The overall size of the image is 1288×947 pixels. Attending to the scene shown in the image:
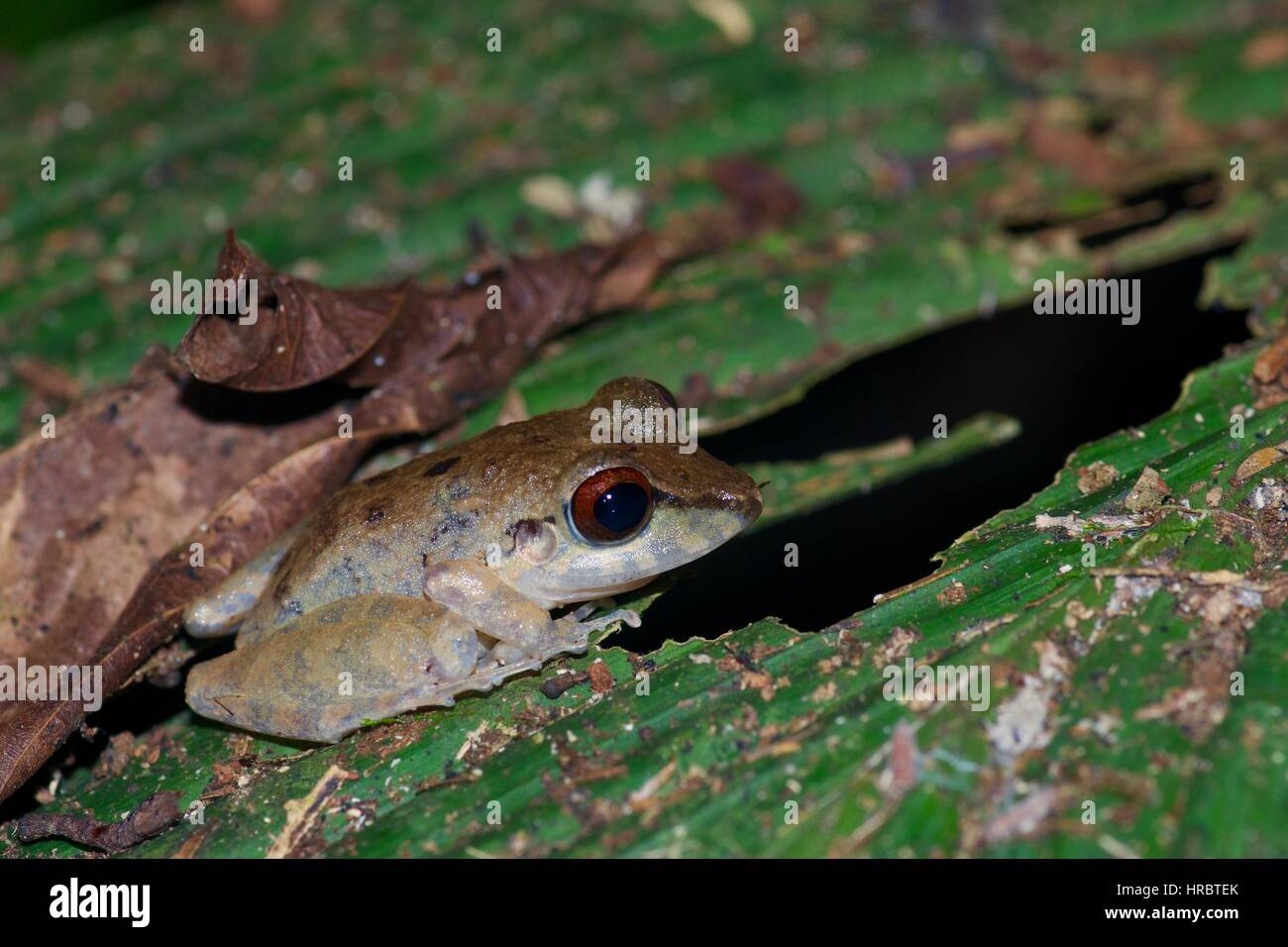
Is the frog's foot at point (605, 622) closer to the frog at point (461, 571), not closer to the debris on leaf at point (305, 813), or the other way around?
the frog at point (461, 571)

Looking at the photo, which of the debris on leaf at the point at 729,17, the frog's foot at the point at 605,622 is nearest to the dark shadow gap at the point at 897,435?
the frog's foot at the point at 605,622

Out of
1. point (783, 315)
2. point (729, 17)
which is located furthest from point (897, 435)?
point (729, 17)

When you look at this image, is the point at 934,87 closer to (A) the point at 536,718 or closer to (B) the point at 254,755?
(A) the point at 536,718

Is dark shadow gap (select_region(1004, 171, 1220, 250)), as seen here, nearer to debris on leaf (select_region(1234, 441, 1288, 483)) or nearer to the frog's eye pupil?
debris on leaf (select_region(1234, 441, 1288, 483))

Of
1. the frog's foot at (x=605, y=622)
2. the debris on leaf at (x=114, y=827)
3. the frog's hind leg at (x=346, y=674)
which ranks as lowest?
the debris on leaf at (x=114, y=827)

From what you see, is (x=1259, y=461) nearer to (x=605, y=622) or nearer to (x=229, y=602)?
(x=605, y=622)

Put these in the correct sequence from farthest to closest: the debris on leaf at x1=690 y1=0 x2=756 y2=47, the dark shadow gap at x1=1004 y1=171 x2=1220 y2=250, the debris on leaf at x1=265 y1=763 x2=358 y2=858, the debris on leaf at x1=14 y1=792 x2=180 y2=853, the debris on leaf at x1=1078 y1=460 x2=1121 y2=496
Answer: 1. the debris on leaf at x1=690 y1=0 x2=756 y2=47
2. the dark shadow gap at x1=1004 y1=171 x2=1220 y2=250
3. the debris on leaf at x1=1078 y1=460 x2=1121 y2=496
4. the debris on leaf at x1=14 y1=792 x2=180 y2=853
5. the debris on leaf at x1=265 y1=763 x2=358 y2=858

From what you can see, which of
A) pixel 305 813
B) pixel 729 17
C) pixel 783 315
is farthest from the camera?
pixel 729 17

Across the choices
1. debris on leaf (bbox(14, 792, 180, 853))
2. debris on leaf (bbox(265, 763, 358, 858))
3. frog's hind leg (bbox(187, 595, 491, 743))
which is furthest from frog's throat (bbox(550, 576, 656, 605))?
debris on leaf (bbox(14, 792, 180, 853))
